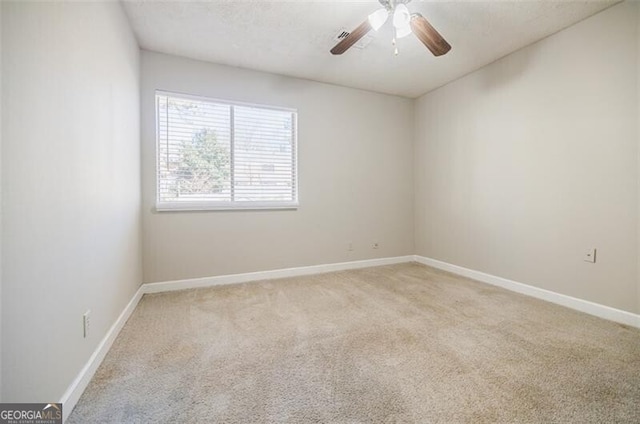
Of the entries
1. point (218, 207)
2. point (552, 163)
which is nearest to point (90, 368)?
point (218, 207)

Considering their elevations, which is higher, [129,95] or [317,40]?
[317,40]

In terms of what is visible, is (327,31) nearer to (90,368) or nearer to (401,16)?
(401,16)

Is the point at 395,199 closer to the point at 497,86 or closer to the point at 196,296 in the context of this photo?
the point at 497,86

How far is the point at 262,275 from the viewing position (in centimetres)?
337

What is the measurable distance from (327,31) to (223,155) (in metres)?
1.71

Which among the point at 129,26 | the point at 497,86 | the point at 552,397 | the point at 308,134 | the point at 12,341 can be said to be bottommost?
the point at 552,397

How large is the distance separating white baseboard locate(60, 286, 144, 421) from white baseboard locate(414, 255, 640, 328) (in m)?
3.64

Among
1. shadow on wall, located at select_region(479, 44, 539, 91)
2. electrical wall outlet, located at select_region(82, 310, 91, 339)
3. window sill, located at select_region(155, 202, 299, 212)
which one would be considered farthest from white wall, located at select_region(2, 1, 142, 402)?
shadow on wall, located at select_region(479, 44, 539, 91)

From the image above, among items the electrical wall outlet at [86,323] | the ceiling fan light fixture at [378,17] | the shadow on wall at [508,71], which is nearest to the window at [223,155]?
the electrical wall outlet at [86,323]

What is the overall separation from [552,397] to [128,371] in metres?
2.27

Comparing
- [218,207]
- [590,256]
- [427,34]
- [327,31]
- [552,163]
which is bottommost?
[590,256]

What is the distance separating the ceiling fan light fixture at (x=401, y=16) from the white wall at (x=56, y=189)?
191 cm

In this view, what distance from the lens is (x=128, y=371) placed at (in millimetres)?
1574

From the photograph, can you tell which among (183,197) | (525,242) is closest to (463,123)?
(525,242)
